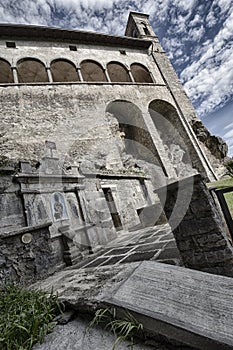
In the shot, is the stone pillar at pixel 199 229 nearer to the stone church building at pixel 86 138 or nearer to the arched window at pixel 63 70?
the stone church building at pixel 86 138

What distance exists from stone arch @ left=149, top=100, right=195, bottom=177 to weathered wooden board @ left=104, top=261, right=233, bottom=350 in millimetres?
11835

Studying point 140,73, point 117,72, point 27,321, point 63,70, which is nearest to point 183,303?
point 27,321

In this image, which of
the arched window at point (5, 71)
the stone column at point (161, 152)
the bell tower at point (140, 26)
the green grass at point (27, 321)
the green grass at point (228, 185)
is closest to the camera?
the green grass at point (27, 321)

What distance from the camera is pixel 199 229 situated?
1.75 metres

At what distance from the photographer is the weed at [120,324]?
1015 mm

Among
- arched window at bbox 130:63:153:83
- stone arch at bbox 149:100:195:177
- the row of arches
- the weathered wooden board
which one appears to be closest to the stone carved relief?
the weathered wooden board

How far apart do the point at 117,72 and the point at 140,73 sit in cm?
224

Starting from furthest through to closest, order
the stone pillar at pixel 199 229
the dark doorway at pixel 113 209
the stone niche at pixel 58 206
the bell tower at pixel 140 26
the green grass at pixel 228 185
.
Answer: the bell tower at pixel 140 26, the dark doorway at pixel 113 209, the green grass at pixel 228 185, the stone niche at pixel 58 206, the stone pillar at pixel 199 229

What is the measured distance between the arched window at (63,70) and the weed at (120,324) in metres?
15.6

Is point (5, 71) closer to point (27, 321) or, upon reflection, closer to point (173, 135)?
point (173, 135)

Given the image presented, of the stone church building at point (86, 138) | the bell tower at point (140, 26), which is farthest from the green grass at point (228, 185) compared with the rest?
the bell tower at point (140, 26)

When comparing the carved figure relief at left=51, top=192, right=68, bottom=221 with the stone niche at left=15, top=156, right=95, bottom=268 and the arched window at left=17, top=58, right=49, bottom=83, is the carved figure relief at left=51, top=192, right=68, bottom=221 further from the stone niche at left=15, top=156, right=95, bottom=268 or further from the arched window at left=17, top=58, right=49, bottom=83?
the arched window at left=17, top=58, right=49, bottom=83

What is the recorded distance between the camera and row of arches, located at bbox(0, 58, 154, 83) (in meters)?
12.7

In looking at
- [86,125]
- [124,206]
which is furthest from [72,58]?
[124,206]
